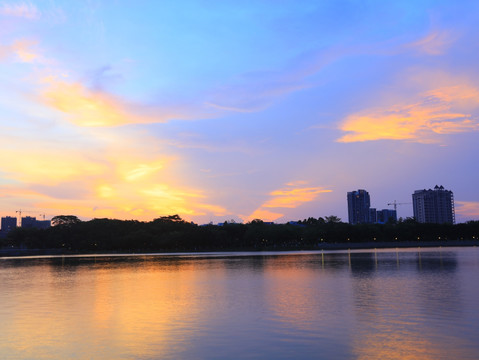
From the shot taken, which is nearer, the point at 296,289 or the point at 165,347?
the point at 165,347

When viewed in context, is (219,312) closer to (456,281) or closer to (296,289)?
(296,289)

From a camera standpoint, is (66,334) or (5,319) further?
(5,319)

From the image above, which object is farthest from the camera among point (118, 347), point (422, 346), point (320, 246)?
point (320, 246)

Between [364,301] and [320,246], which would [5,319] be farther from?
[320,246]

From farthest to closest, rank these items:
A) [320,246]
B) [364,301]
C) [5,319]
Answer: [320,246]
[364,301]
[5,319]

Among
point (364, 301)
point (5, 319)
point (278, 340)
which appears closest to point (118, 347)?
point (278, 340)

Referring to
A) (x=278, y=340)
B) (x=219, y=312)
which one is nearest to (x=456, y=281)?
(x=219, y=312)

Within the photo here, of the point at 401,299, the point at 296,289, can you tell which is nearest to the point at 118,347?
the point at 401,299

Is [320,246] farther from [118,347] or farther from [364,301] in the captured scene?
[118,347]

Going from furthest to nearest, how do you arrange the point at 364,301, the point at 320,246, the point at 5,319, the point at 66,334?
the point at 320,246
the point at 364,301
the point at 5,319
the point at 66,334

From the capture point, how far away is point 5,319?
989 inches

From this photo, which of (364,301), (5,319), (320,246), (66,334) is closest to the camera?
(66,334)

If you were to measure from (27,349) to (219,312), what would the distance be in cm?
1033

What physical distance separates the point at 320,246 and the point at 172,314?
559 feet
